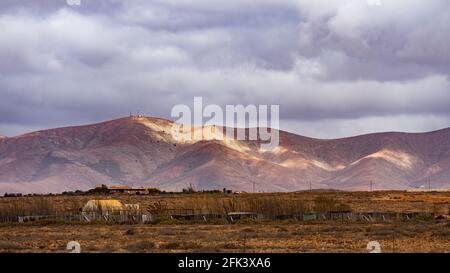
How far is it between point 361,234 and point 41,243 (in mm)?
12582

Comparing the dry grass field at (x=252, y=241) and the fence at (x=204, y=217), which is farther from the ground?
the fence at (x=204, y=217)

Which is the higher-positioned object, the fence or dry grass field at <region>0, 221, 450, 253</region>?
the fence

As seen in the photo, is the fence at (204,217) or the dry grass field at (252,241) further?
the fence at (204,217)

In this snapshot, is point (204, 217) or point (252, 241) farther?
point (204, 217)

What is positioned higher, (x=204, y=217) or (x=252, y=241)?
(x=204, y=217)

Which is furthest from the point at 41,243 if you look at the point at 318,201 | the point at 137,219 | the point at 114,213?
the point at 318,201

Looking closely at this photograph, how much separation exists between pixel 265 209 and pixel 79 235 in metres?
19.2

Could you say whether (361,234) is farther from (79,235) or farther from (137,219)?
(137,219)

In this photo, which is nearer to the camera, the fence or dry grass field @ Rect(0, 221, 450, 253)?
dry grass field @ Rect(0, 221, 450, 253)
